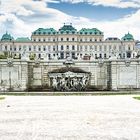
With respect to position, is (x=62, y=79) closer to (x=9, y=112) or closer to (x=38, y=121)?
(x=9, y=112)

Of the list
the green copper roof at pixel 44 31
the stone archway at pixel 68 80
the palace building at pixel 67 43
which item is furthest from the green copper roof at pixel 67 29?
the stone archway at pixel 68 80

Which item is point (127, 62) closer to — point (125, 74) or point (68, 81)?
point (125, 74)

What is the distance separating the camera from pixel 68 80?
36.3 metres

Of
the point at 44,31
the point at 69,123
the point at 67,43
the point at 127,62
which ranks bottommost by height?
the point at 69,123

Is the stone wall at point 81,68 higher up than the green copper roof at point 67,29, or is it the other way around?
the green copper roof at point 67,29

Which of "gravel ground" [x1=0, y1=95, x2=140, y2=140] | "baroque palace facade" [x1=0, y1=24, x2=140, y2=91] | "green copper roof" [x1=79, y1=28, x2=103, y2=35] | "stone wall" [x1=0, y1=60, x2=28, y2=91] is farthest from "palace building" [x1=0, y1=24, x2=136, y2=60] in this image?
"gravel ground" [x1=0, y1=95, x2=140, y2=140]

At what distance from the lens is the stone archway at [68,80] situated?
36219mm

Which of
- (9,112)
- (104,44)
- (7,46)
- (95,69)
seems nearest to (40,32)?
(7,46)

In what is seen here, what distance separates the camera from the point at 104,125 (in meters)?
14.3

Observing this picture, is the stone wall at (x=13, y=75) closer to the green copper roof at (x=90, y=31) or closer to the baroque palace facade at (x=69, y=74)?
the baroque palace facade at (x=69, y=74)

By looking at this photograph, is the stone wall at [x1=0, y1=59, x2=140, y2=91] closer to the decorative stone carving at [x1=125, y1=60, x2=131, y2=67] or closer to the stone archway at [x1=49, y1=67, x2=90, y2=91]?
the decorative stone carving at [x1=125, y1=60, x2=131, y2=67]

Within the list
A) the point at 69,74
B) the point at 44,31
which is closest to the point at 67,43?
the point at 44,31

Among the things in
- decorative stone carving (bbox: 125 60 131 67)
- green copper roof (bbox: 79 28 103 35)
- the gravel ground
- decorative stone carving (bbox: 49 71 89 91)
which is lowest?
the gravel ground

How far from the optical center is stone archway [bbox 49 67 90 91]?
36.2m
